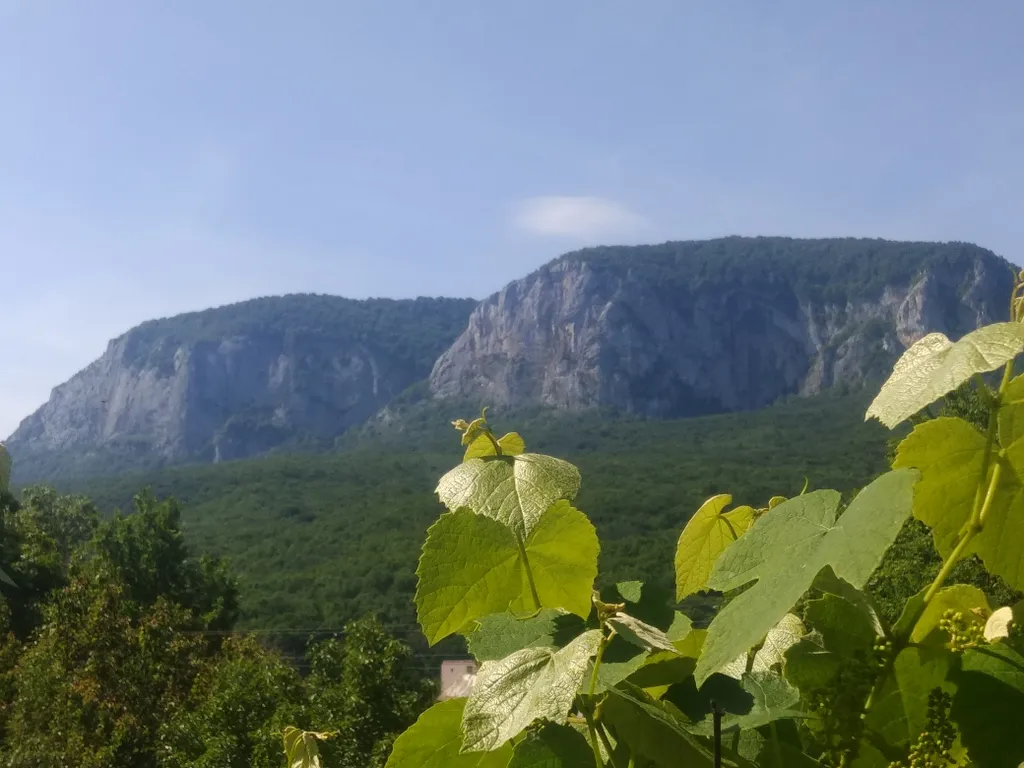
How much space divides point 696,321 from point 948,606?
62237mm

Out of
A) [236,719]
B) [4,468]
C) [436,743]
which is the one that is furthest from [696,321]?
[436,743]

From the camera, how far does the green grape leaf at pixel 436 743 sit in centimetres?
43

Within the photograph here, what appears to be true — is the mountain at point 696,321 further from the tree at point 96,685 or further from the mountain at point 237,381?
the tree at point 96,685

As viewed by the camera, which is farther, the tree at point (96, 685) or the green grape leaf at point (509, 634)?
the tree at point (96, 685)

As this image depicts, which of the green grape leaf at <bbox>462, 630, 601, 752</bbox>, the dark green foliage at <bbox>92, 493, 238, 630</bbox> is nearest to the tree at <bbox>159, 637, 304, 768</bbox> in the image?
the green grape leaf at <bbox>462, 630, 601, 752</bbox>

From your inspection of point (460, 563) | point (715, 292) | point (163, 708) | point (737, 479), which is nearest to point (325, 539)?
point (737, 479)

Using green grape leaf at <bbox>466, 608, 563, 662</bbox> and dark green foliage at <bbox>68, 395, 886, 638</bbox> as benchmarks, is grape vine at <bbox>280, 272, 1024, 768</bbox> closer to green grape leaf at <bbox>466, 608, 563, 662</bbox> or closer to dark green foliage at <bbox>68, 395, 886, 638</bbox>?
green grape leaf at <bbox>466, 608, 563, 662</bbox>

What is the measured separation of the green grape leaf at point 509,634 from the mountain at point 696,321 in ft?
179

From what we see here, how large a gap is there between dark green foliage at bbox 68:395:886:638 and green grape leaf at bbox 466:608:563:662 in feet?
44.1

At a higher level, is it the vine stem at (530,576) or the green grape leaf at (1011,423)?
the green grape leaf at (1011,423)

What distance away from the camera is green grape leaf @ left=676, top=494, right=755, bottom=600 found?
55cm

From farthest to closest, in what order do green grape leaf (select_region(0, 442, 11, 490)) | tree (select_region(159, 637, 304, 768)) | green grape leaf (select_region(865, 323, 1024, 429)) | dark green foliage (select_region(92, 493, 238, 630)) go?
dark green foliage (select_region(92, 493, 238, 630)) < tree (select_region(159, 637, 304, 768)) < green grape leaf (select_region(0, 442, 11, 490)) < green grape leaf (select_region(865, 323, 1024, 429))

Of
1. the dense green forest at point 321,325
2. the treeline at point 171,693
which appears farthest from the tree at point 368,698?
the dense green forest at point 321,325

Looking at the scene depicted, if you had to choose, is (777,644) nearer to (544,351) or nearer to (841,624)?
(841,624)
